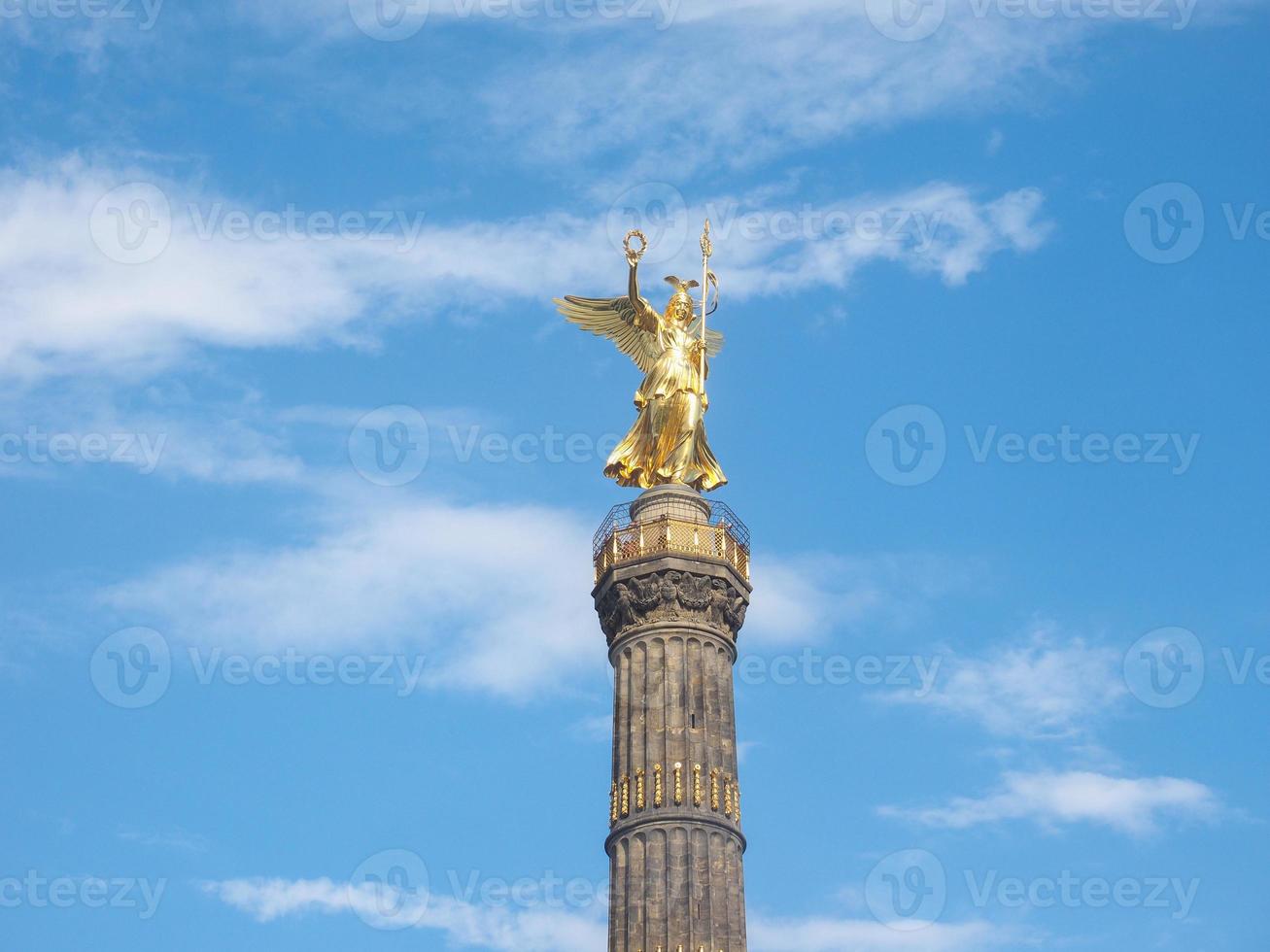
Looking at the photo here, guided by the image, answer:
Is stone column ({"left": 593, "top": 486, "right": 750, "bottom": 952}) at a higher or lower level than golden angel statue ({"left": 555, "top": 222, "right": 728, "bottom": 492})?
lower

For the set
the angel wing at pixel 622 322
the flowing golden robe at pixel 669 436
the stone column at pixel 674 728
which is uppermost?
the angel wing at pixel 622 322

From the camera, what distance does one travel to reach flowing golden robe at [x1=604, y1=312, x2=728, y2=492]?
7425 centimetres

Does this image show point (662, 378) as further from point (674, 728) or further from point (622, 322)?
point (674, 728)

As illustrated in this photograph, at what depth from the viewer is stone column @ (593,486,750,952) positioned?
66.0 meters

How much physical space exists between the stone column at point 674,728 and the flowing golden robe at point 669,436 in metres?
0.99

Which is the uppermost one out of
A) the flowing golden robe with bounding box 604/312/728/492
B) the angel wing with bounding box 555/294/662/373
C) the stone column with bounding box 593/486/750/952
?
the angel wing with bounding box 555/294/662/373

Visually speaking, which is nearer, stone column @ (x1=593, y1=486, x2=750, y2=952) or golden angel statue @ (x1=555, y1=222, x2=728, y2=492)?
stone column @ (x1=593, y1=486, x2=750, y2=952)

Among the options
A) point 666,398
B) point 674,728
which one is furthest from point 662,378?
point 674,728

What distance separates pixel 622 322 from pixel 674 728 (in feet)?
49.8

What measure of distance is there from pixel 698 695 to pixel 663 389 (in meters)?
10.6

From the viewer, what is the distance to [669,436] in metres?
74.4

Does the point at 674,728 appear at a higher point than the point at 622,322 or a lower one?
lower

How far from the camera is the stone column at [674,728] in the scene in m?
66.0

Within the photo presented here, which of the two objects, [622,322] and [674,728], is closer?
[674,728]
